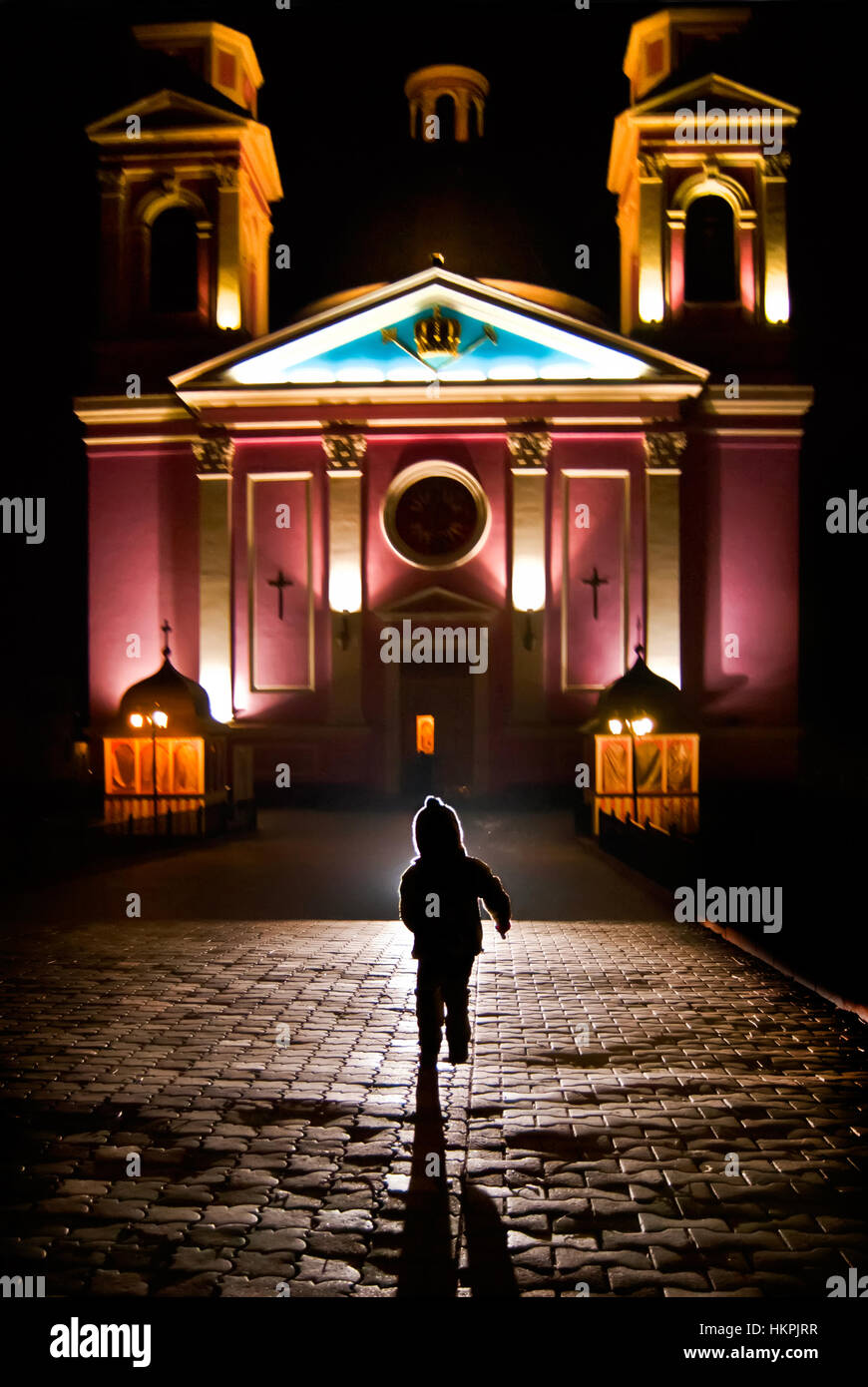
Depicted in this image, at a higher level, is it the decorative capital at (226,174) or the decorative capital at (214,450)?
the decorative capital at (226,174)

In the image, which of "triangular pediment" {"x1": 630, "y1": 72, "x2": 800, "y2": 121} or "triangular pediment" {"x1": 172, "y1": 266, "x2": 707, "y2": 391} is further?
"triangular pediment" {"x1": 630, "y1": 72, "x2": 800, "y2": 121}

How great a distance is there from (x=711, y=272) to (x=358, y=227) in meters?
10.6

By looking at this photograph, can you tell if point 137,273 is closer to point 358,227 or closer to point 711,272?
point 358,227

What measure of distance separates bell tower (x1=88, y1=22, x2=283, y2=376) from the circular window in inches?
230

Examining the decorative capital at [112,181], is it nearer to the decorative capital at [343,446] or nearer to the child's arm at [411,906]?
the decorative capital at [343,446]

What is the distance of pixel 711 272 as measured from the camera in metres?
29.7

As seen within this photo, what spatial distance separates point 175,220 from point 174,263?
1.13 m

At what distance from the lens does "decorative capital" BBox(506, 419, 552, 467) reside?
27938mm

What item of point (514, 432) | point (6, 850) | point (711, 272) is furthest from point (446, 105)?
point (6, 850)

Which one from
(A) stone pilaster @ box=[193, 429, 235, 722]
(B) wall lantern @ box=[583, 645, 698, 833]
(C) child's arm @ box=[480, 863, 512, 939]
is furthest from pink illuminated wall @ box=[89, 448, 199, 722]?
(C) child's arm @ box=[480, 863, 512, 939]

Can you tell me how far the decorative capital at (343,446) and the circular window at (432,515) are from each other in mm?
1094

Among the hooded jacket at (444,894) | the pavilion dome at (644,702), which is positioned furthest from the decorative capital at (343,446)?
the hooded jacket at (444,894)

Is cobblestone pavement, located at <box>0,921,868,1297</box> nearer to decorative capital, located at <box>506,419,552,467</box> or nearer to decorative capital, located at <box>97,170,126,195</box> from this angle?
decorative capital, located at <box>506,419,552,467</box>

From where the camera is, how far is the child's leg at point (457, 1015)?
21.7 ft
